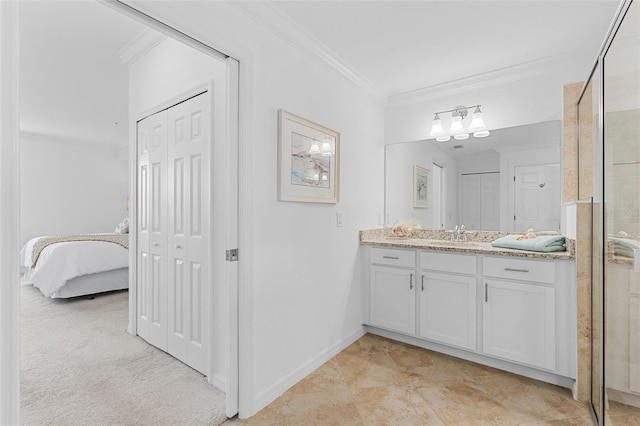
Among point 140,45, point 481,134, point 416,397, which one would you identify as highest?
point 140,45

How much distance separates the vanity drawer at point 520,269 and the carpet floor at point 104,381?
1.99m

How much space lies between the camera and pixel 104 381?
219 cm

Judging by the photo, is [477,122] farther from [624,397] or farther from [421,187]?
[624,397]

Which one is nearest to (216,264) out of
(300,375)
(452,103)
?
(300,375)

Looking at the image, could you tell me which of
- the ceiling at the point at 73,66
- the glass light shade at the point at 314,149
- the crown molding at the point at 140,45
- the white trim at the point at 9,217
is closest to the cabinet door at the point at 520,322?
the glass light shade at the point at 314,149

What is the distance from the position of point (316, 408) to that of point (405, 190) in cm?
217

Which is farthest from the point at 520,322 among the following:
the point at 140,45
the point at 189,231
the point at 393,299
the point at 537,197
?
the point at 140,45

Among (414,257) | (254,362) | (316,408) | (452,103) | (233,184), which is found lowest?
(316,408)

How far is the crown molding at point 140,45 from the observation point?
249 centimetres

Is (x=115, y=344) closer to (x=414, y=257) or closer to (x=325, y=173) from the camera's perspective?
(x=325, y=173)

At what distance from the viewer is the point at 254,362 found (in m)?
1.91

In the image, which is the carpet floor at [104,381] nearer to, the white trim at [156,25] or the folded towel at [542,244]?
the white trim at [156,25]

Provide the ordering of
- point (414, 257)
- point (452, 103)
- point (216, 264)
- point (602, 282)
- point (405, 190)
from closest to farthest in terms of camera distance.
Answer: point (602, 282) < point (216, 264) < point (414, 257) < point (452, 103) < point (405, 190)

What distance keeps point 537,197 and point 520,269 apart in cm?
76
